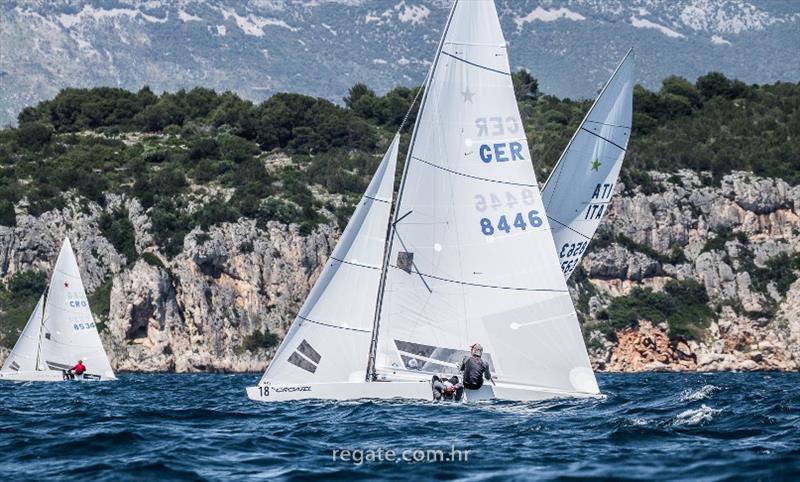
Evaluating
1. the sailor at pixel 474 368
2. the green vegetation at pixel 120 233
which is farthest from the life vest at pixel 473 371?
the green vegetation at pixel 120 233

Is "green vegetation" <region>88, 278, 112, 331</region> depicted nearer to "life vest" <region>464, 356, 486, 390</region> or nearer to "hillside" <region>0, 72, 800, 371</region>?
"hillside" <region>0, 72, 800, 371</region>

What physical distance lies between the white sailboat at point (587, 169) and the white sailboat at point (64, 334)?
23.8 meters

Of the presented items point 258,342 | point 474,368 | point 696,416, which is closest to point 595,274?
point 258,342

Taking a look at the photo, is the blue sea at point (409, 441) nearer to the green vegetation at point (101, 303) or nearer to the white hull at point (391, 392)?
the white hull at point (391, 392)

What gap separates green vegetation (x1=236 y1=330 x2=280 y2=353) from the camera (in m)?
85.1

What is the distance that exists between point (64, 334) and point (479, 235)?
3064 cm

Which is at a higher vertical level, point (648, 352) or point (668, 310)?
point (668, 310)

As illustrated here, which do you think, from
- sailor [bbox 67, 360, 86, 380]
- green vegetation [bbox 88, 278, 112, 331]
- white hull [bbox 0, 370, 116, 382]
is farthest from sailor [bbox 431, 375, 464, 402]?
green vegetation [bbox 88, 278, 112, 331]

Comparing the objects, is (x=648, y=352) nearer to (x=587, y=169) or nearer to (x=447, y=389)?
(x=587, y=169)

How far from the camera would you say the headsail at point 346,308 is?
3027 centimetres

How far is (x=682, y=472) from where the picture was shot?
19797 mm

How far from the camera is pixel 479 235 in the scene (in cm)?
2977

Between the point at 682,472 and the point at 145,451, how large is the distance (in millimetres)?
8105

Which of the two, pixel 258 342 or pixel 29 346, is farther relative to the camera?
pixel 258 342
